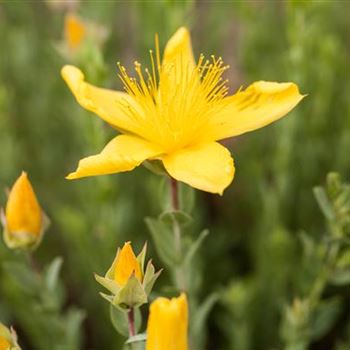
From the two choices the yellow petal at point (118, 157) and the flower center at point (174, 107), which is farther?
the flower center at point (174, 107)

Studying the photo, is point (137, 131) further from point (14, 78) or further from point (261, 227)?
point (14, 78)

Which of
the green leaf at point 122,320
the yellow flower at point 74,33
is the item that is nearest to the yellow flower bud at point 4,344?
the green leaf at point 122,320

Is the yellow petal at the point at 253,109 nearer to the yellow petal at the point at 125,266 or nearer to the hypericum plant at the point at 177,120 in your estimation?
the hypericum plant at the point at 177,120

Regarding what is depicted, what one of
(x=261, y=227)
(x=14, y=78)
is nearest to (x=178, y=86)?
(x=261, y=227)

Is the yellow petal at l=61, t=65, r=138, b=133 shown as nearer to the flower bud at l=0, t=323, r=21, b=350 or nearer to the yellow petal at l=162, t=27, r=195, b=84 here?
the yellow petal at l=162, t=27, r=195, b=84

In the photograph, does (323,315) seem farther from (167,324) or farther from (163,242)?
(167,324)

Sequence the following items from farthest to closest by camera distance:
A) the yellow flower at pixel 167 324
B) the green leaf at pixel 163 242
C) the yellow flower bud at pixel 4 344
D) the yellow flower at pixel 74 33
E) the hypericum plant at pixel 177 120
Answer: the yellow flower at pixel 74 33, the green leaf at pixel 163 242, the hypericum plant at pixel 177 120, the yellow flower bud at pixel 4 344, the yellow flower at pixel 167 324

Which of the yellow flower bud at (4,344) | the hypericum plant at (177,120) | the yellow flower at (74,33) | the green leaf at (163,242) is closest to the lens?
the yellow flower bud at (4,344)
